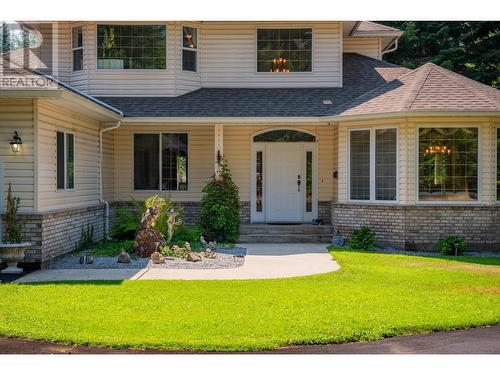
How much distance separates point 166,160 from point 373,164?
19.2 feet

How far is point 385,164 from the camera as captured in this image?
14.7m

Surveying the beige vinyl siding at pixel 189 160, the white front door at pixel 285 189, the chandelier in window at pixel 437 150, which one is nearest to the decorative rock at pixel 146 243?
the beige vinyl siding at pixel 189 160

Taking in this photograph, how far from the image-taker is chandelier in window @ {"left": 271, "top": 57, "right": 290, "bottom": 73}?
17984 mm

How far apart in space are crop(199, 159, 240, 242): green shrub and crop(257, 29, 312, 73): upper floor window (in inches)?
159

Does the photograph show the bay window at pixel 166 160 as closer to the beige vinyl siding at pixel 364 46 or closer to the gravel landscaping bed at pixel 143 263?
the gravel landscaping bed at pixel 143 263

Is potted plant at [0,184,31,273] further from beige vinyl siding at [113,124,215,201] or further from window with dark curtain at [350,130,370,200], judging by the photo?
window with dark curtain at [350,130,370,200]

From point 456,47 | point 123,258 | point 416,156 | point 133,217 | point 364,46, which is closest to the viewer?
point 123,258

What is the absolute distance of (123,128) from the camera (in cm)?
1720

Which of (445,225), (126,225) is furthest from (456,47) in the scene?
(126,225)

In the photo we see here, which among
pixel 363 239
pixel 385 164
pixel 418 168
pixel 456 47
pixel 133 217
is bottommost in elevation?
pixel 363 239

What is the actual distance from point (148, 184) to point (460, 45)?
19.0m

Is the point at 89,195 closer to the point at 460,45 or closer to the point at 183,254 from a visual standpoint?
the point at 183,254

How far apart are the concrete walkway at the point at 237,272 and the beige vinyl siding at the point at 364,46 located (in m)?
9.63

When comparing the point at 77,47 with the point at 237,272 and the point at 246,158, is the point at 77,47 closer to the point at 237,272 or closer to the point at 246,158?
the point at 246,158
